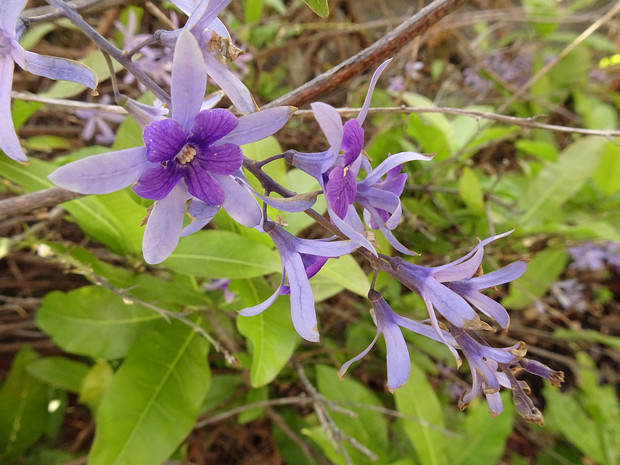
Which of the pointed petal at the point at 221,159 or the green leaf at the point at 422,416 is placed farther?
the green leaf at the point at 422,416

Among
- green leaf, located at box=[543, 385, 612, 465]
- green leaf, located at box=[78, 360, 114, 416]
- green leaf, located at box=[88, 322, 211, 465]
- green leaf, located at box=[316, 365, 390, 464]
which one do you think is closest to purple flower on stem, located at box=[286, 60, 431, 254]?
green leaf, located at box=[88, 322, 211, 465]

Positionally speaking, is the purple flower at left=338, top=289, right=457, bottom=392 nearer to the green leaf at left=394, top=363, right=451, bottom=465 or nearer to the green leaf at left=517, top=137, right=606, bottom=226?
the green leaf at left=394, top=363, right=451, bottom=465

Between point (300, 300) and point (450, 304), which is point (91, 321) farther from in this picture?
point (450, 304)

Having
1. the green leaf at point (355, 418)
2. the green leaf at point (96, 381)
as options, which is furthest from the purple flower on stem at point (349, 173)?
the green leaf at point (96, 381)

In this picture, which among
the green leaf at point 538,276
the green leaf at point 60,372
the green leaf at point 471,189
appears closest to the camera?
the green leaf at point 471,189

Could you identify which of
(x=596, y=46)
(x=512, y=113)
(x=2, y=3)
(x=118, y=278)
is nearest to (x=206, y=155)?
(x=2, y=3)

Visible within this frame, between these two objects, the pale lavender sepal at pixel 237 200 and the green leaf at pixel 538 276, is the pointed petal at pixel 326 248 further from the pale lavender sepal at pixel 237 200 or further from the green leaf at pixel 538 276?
the green leaf at pixel 538 276

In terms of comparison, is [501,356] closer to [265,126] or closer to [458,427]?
[265,126]

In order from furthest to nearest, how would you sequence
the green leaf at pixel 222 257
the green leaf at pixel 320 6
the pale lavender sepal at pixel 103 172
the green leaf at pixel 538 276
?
1. the green leaf at pixel 538 276
2. the green leaf at pixel 222 257
3. the green leaf at pixel 320 6
4. the pale lavender sepal at pixel 103 172
